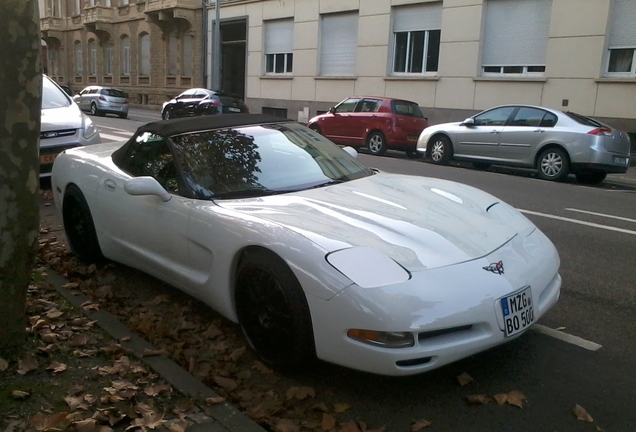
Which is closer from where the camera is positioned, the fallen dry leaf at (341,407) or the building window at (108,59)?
the fallen dry leaf at (341,407)

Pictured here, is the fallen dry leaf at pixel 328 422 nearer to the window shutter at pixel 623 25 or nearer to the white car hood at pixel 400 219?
the white car hood at pixel 400 219

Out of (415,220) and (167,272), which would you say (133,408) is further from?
(415,220)

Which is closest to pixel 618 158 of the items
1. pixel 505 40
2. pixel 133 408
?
pixel 505 40

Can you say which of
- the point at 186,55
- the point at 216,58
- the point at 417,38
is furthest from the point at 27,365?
the point at 186,55

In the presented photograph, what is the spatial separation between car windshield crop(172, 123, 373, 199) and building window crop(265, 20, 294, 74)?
2388cm

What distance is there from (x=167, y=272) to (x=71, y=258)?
1.94 m

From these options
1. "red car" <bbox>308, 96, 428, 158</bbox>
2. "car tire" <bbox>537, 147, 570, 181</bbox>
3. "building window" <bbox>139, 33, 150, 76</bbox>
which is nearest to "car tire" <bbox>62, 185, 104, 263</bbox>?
"car tire" <bbox>537, 147, 570, 181</bbox>

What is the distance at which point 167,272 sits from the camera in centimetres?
444

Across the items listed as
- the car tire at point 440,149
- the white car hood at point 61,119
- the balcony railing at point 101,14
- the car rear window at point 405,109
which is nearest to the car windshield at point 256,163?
the white car hood at point 61,119

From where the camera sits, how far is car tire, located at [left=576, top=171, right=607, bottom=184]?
514 inches

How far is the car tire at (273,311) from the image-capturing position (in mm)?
3361

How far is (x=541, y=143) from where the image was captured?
516 inches

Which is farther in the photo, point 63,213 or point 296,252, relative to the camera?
point 63,213

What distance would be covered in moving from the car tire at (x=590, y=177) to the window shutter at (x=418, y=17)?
34.0 feet
